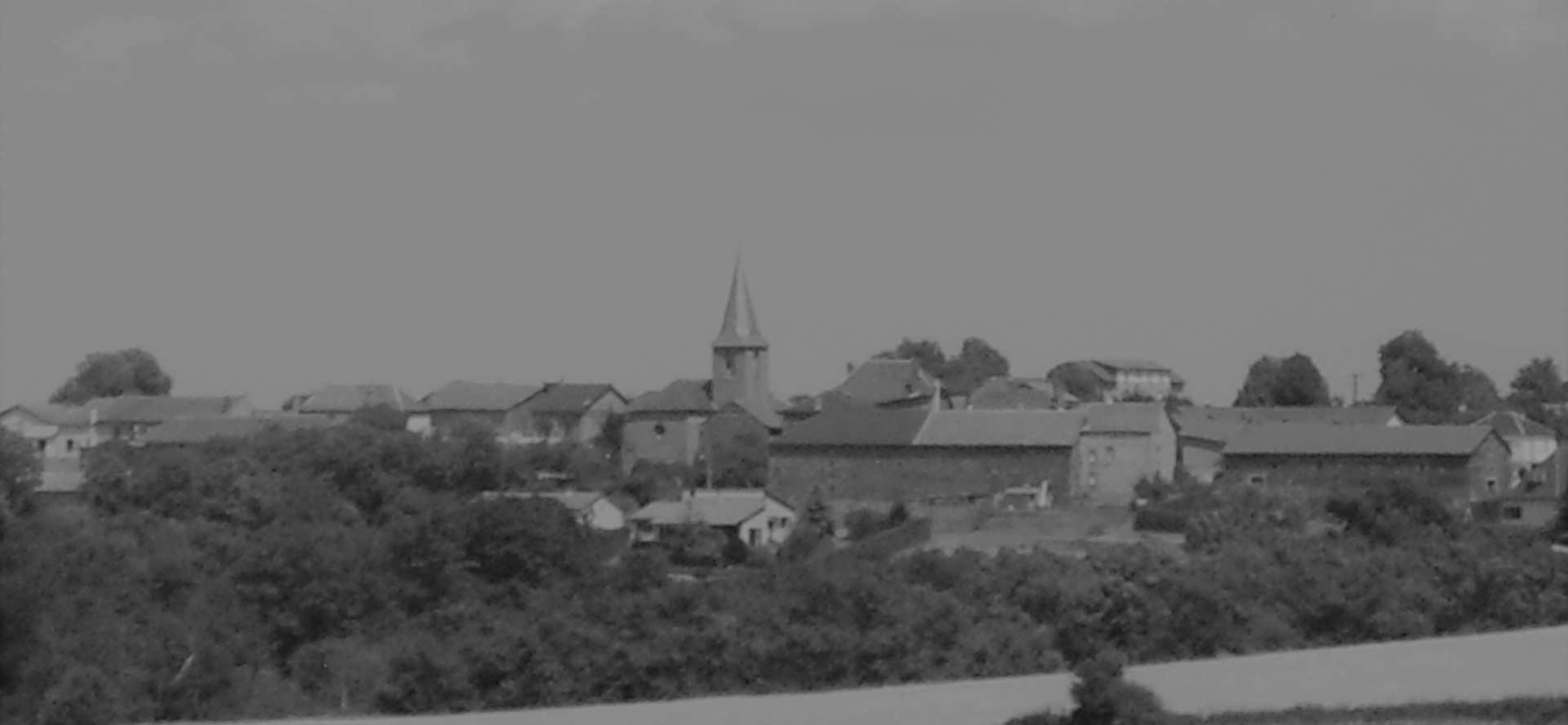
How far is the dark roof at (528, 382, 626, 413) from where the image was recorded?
71.6m

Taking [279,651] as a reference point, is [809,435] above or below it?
above

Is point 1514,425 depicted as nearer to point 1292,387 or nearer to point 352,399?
point 1292,387

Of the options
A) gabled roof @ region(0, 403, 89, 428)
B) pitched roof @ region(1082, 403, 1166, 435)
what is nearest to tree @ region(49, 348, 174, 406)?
gabled roof @ region(0, 403, 89, 428)

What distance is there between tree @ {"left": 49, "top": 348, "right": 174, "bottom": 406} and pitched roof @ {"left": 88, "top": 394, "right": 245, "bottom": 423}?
10.8m

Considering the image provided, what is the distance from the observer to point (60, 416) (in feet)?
244

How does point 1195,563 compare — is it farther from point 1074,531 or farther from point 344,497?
point 344,497

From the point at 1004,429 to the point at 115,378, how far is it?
4463 centimetres

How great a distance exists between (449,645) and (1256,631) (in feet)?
29.3

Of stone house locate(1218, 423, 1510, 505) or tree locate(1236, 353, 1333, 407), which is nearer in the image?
stone house locate(1218, 423, 1510, 505)

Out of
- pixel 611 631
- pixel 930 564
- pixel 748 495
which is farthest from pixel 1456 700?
pixel 748 495

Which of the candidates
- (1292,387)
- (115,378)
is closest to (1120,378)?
(1292,387)

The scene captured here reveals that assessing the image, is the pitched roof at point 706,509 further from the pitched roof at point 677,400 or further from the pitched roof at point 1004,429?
the pitched roof at point 677,400

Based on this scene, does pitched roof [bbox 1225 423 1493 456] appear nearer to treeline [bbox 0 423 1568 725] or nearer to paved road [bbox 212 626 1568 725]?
treeline [bbox 0 423 1568 725]

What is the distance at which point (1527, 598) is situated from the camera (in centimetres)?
2850
